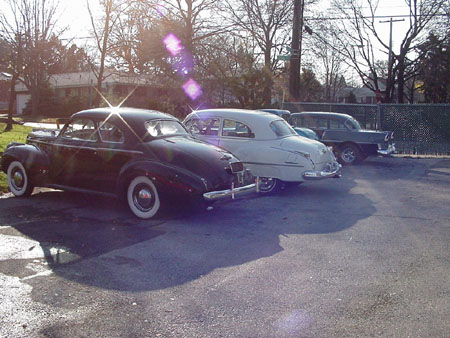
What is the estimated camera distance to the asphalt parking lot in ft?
13.1

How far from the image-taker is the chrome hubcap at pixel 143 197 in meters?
7.48

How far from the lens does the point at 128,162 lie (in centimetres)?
764

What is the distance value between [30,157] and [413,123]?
14679mm

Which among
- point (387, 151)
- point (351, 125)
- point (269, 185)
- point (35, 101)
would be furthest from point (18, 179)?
point (35, 101)

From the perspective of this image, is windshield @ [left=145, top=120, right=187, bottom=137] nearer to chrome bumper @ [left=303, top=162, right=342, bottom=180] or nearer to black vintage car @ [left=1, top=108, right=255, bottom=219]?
black vintage car @ [left=1, top=108, right=255, bottom=219]

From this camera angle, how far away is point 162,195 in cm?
726

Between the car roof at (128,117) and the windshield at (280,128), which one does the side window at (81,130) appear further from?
the windshield at (280,128)

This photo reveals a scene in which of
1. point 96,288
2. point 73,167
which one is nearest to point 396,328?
point 96,288

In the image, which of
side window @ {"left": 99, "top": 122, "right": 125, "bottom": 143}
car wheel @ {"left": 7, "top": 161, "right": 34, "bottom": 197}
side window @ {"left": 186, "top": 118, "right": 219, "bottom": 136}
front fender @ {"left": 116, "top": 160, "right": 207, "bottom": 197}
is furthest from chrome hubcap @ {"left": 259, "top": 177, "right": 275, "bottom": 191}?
car wheel @ {"left": 7, "top": 161, "right": 34, "bottom": 197}

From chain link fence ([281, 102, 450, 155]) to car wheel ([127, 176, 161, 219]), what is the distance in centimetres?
1366

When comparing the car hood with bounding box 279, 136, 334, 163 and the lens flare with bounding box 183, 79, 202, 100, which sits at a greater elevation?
the lens flare with bounding box 183, 79, 202, 100

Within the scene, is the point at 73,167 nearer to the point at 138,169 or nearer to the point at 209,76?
the point at 138,169

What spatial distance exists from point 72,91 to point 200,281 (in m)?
52.5

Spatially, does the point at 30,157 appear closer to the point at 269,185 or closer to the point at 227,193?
the point at 227,193
